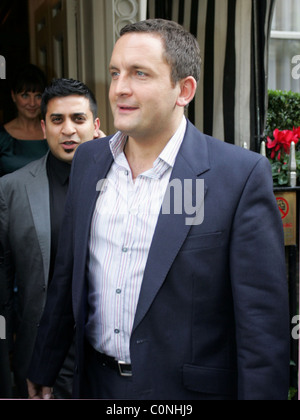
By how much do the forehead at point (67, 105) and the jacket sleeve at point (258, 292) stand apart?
1107mm

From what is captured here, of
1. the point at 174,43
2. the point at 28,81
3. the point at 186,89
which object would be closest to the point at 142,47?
the point at 174,43

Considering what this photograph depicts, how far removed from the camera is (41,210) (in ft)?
7.61

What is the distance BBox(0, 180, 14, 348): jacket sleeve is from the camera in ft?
7.63

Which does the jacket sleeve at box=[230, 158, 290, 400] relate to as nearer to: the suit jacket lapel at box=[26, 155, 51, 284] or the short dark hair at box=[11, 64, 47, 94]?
the suit jacket lapel at box=[26, 155, 51, 284]

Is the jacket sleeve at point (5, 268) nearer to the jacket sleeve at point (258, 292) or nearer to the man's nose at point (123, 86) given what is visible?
the man's nose at point (123, 86)

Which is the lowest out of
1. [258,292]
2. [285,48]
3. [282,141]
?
[258,292]

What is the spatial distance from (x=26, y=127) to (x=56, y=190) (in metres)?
1.04

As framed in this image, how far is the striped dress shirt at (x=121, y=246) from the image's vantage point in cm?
169

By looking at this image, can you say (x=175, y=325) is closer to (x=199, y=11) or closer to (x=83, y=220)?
(x=83, y=220)

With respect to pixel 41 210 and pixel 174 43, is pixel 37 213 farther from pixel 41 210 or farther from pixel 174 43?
pixel 174 43

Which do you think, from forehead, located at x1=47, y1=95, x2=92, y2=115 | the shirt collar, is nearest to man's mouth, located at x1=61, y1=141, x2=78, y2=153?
forehead, located at x1=47, y1=95, x2=92, y2=115

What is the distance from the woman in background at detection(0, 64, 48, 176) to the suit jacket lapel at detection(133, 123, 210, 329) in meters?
1.73

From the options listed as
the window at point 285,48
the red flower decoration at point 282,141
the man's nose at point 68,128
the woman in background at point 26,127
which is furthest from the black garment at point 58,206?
the window at point 285,48

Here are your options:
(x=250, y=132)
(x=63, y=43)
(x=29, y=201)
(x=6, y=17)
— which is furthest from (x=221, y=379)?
(x=6, y=17)
